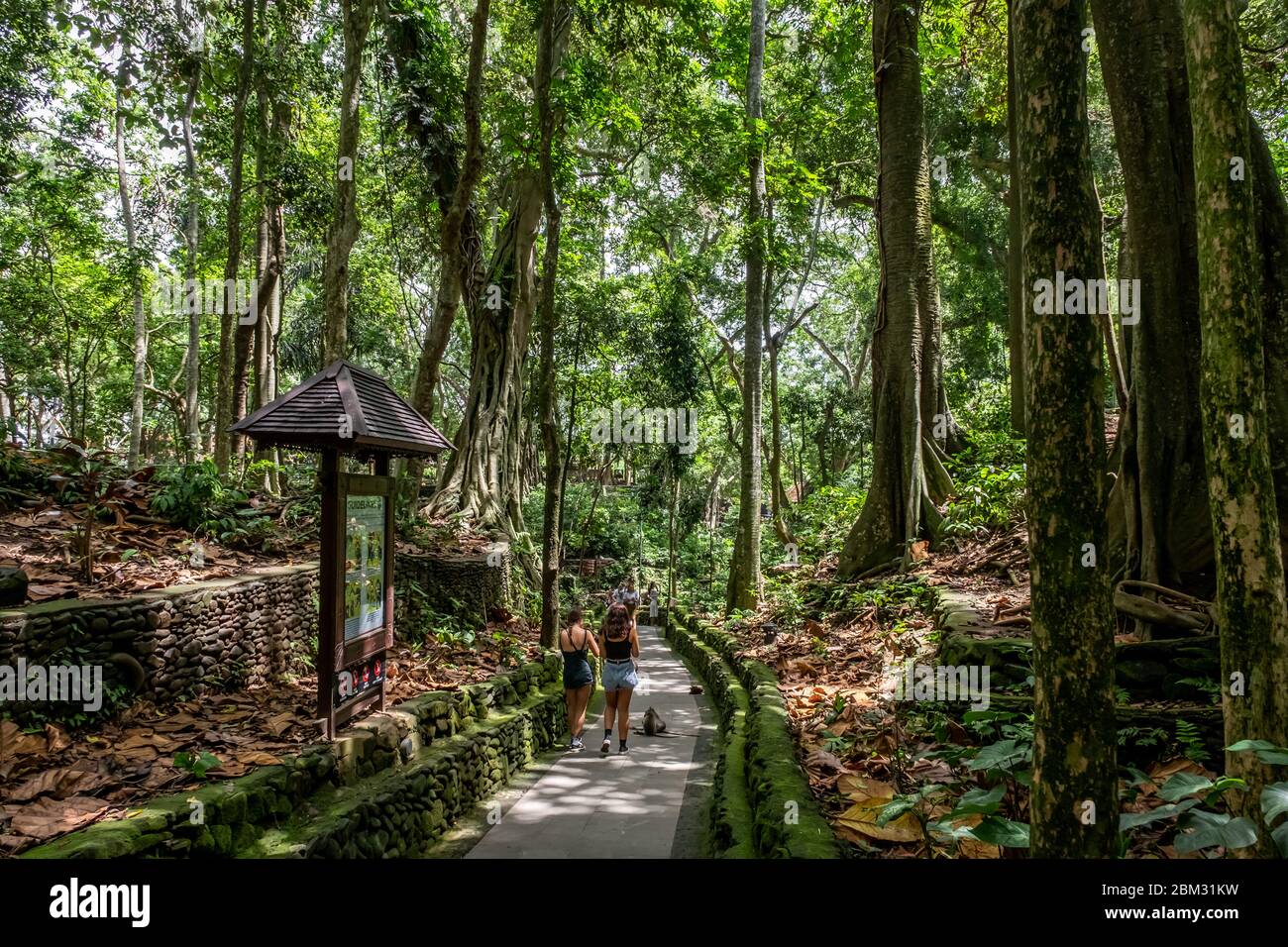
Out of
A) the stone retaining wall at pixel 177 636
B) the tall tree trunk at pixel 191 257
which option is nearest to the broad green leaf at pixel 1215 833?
the stone retaining wall at pixel 177 636

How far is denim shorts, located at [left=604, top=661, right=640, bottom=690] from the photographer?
735 centimetres

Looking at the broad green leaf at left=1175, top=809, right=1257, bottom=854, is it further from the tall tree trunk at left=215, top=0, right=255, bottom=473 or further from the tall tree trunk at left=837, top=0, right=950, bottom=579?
the tall tree trunk at left=215, top=0, right=255, bottom=473

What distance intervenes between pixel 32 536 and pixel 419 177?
27.2 feet

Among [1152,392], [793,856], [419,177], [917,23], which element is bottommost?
[793,856]

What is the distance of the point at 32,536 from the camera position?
22.2 feet

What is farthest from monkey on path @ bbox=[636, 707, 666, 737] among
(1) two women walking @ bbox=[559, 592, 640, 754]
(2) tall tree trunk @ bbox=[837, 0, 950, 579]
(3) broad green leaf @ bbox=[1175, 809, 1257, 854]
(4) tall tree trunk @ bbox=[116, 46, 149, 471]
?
(4) tall tree trunk @ bbox=[116, 46, 149, 471]

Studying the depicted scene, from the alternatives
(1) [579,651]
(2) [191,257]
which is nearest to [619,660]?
(1) [579,651]

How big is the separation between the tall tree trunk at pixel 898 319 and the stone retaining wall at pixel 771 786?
2394 millimetres

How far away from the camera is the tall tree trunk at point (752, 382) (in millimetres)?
11969

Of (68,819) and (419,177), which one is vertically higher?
(419,177)
